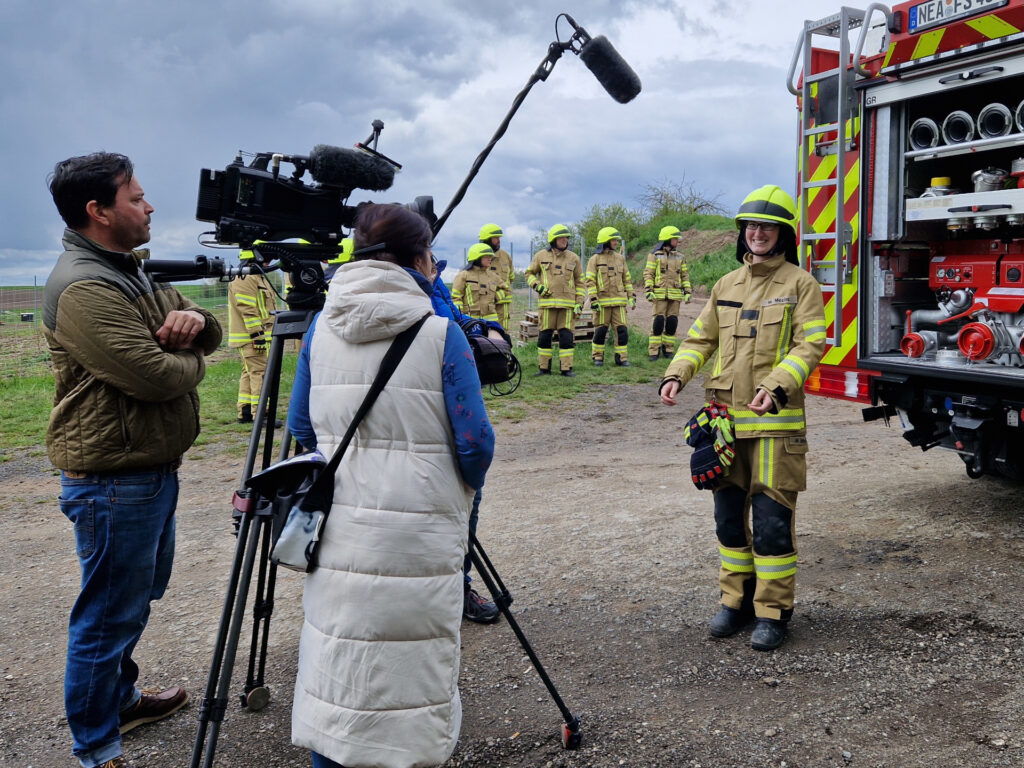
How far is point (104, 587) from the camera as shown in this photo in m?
2.80

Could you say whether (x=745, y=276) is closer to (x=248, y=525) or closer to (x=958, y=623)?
(x=958, y=623)

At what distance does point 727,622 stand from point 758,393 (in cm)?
112

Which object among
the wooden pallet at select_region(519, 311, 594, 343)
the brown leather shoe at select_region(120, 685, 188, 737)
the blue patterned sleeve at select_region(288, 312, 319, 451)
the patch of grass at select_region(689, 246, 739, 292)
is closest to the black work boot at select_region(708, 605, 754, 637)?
the blue patterned sleeve at select_region(288, 312, 319, 451)

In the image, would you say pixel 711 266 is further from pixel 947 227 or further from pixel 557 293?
pixel 947 227

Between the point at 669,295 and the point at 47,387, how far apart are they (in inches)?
387

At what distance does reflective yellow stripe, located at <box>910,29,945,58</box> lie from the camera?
450cm

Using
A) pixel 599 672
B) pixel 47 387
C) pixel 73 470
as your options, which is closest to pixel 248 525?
pixel 73 470

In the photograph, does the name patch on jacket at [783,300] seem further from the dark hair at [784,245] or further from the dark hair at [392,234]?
the dark hair at [392,234]

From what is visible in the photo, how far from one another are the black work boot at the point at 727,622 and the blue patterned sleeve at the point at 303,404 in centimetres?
223

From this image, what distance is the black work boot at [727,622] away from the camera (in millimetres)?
3938

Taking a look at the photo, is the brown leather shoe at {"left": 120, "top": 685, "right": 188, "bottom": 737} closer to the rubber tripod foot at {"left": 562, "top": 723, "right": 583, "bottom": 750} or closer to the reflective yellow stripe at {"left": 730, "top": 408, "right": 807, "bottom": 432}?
the rubber tripod foot at {"left": 562, "top": 723, "right": 583, "bottom": 750}

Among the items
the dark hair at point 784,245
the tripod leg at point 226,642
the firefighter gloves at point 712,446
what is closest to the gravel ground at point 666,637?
the tripod leg at point 226,642

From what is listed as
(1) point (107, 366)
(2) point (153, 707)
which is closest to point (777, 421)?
(1) point (107, 366)

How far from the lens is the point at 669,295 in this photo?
14.6m
